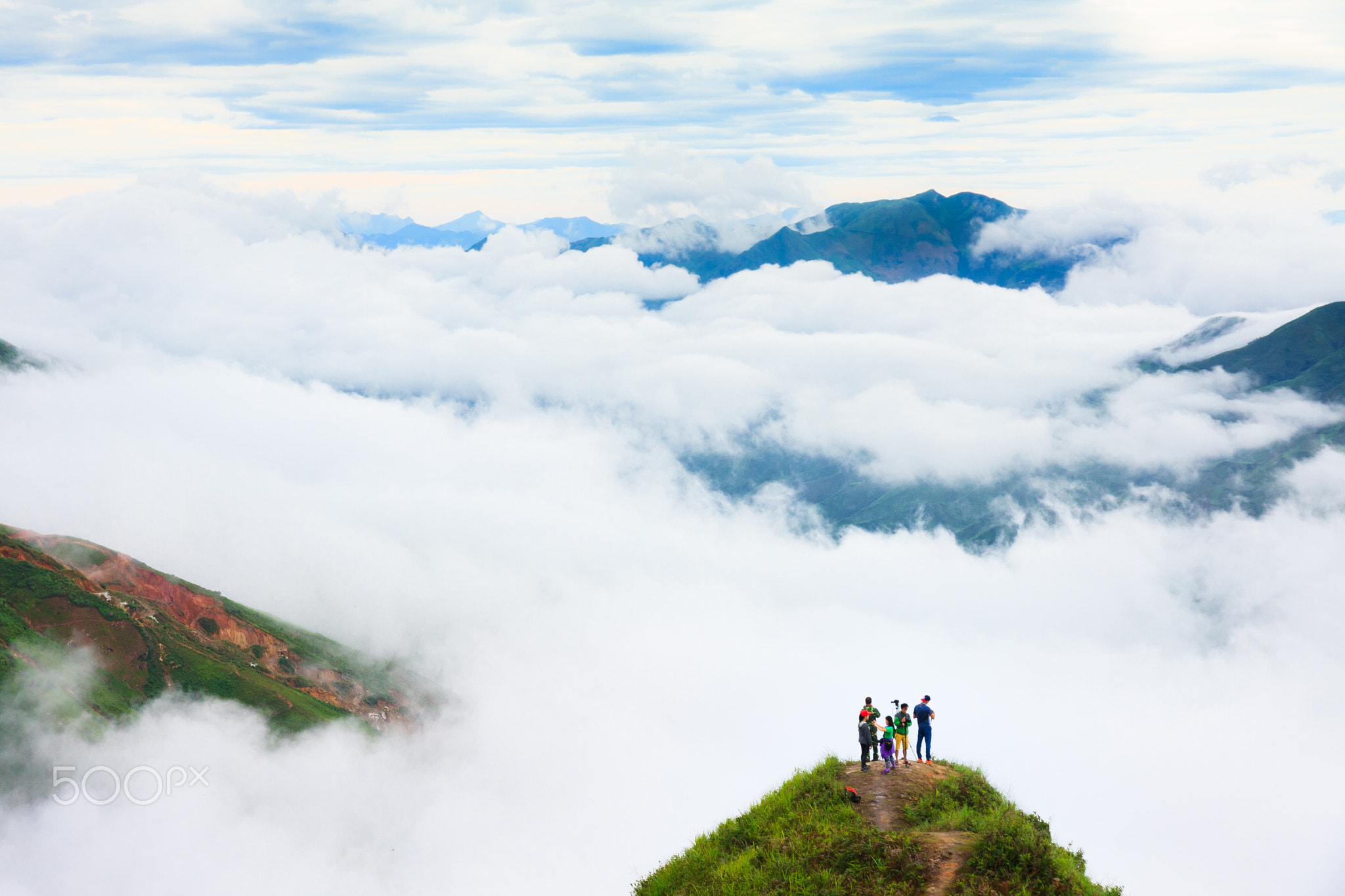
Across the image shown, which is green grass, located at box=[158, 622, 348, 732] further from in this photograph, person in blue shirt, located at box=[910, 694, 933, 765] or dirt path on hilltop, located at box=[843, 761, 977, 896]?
dirt path on hilltop, located at box=[843, 761, 977, 896]

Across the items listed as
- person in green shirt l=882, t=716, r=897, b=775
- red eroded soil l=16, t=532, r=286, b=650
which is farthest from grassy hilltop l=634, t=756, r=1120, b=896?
red eroded soil l=16, t=532, r=286, b=650

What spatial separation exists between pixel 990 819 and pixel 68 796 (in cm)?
17479

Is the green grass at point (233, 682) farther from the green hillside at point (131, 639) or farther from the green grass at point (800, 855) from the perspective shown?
the green grass at point (800, 855)

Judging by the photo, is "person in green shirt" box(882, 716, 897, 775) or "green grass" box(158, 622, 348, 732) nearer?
"person in green shirt" box(882, 716, 897, 775)

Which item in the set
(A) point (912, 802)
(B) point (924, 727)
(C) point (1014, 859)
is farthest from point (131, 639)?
(C) point (1014, 859)

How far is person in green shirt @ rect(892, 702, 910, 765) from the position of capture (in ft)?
115

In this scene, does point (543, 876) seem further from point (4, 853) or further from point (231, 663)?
point (4, 853)

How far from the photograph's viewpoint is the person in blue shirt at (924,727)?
35.7 meters

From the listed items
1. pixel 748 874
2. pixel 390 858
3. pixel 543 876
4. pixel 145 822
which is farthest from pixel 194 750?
pixel 748 874

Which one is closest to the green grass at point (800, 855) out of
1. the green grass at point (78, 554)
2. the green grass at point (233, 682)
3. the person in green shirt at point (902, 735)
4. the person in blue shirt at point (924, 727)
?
the person in green shirt at point (902, 735)

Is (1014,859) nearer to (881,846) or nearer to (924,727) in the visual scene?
(881,846)

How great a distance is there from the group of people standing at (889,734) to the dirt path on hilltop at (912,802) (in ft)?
1.94

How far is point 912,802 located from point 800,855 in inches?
257

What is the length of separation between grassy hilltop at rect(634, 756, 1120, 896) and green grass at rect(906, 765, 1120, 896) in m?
0.04
